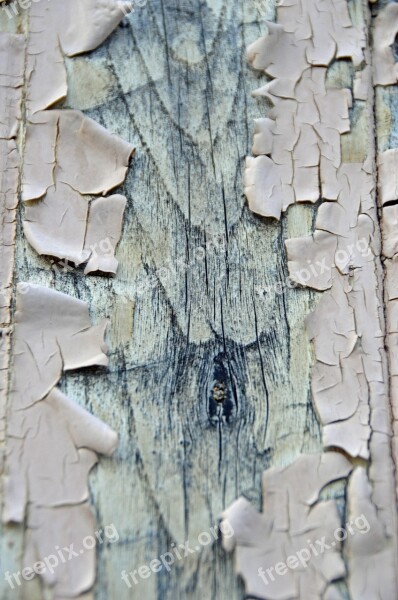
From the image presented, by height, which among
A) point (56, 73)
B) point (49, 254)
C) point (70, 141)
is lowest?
point (49, 254)

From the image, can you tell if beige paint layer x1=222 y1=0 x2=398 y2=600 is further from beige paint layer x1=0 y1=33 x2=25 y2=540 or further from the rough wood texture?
beige paint layer x1=0 y1=33 x2=25 y2=540

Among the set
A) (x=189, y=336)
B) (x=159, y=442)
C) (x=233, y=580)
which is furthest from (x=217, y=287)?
(x=233, y=580)

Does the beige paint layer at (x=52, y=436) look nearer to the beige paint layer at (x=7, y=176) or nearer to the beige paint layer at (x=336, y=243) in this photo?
the beige paint layer at (x=7, y=176)

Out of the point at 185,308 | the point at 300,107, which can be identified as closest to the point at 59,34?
the point at 300,107

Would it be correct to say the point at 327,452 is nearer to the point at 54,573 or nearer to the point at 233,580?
the point at 233,580

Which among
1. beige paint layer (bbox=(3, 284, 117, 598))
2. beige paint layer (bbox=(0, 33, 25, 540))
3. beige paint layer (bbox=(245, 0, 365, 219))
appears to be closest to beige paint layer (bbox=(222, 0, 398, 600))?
beige paint layer (bbox=(245, 0, 365, 219))

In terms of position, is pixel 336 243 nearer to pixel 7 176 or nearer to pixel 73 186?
pixel 73 186

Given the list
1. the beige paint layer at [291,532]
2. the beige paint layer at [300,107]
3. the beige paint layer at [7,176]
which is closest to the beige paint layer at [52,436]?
the beige paint layer at [7,176]
